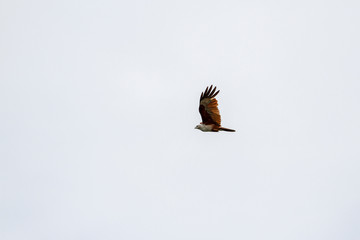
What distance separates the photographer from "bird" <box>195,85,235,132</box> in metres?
79.9

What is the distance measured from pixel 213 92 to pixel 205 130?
7.44 ft

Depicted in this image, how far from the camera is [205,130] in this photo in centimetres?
8094

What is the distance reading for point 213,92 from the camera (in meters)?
79.9

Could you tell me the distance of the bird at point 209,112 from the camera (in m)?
79.9

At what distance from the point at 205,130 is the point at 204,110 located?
1260 millimetres

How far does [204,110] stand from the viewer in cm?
8025

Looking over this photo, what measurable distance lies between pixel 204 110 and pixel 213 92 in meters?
1.09

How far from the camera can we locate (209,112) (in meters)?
80.2
